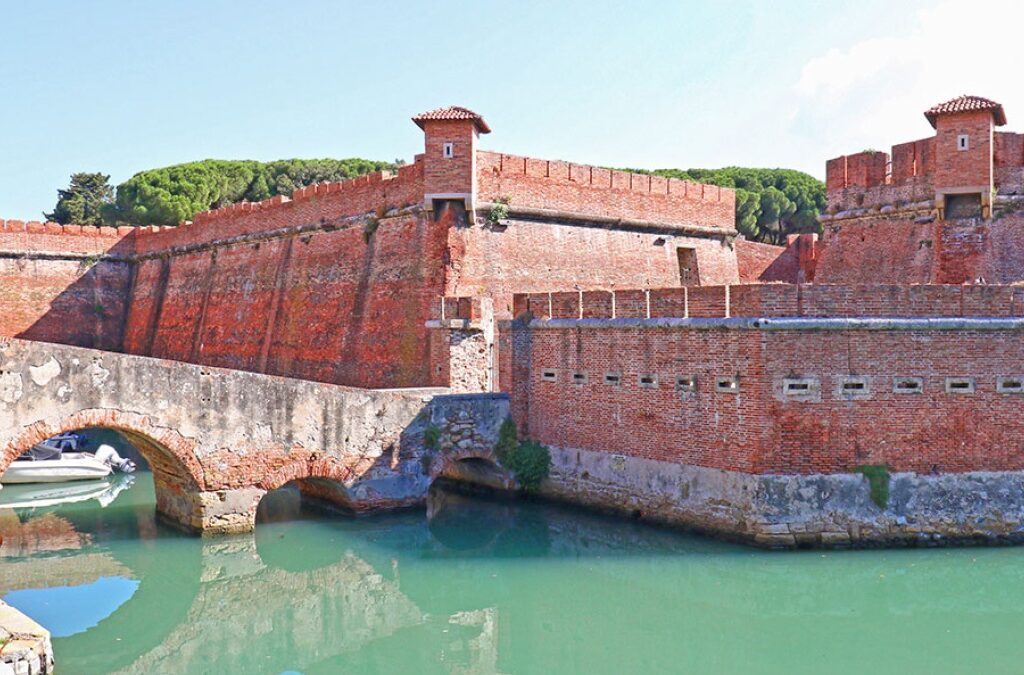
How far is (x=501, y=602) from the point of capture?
1052 centimetres

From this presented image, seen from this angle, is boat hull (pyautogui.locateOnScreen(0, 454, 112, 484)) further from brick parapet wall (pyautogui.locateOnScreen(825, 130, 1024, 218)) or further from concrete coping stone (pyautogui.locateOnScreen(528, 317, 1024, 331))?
brick parapet wall (pyautogui.locateOnScreen(825, 130, 1024, 218))

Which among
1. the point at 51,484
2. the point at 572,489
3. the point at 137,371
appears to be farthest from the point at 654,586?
the point at 51,484

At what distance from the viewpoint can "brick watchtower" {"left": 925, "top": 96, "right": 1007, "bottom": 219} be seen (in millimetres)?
15172

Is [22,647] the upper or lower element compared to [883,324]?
lower

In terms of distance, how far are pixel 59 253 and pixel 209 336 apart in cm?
707

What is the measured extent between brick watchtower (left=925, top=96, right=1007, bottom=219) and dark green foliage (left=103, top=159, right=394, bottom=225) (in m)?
30.3

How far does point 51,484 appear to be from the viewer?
702 inches

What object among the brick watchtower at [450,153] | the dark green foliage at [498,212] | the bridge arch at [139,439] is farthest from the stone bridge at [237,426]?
the brick watchtower at [450,153]

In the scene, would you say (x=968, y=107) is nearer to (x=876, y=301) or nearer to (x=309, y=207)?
(x=876, y=301)

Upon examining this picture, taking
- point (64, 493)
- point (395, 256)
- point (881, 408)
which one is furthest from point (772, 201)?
point (64, 493)

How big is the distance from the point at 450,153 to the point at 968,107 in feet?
30.6

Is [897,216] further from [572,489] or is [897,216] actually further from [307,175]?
[307,175]

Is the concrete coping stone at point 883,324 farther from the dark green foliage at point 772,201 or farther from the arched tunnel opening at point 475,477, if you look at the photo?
the dark green foliage at point 772,201

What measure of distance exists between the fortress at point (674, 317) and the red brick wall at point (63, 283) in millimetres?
126
